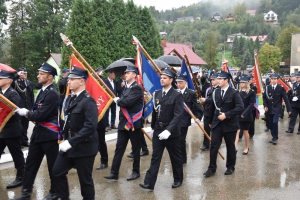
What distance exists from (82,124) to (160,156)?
1.66 m

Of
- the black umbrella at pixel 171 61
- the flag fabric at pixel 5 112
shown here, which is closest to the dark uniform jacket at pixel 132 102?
the flag fabric at pixel 5 112

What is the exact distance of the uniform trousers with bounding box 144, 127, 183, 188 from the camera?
532 cm

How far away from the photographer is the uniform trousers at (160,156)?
17.5 ft

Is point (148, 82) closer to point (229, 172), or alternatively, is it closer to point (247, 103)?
point (229, 172)

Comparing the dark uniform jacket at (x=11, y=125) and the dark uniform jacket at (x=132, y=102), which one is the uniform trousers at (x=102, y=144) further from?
the dark uniform jacket at (x=11, y=125)

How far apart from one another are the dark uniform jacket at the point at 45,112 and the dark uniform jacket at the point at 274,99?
6445 mm

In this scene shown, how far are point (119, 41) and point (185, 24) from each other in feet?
502

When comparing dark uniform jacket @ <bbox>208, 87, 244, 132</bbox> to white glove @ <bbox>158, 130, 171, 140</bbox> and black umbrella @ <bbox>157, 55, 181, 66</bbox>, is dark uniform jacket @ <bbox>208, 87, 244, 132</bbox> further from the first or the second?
black umbrella @ <bbox>157, 55, 181, 66</bbox>

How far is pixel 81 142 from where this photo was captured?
4188 mm

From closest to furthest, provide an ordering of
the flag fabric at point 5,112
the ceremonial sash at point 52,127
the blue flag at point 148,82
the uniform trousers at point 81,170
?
the uniform trousers at point 81,170
the ceremonial sash at point 52,127
the flag fabric at point 5,112
the blue flag at point 148,82

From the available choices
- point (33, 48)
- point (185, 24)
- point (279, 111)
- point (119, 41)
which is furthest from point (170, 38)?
point (279, 111)

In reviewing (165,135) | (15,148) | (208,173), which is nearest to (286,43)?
(208,173)

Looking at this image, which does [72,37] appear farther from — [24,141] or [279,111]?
[279,111]

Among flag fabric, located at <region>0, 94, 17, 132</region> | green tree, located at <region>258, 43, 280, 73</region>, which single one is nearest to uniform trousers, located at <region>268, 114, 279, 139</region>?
flag fabric, located at <region>0, 94, 17, 132</region>
